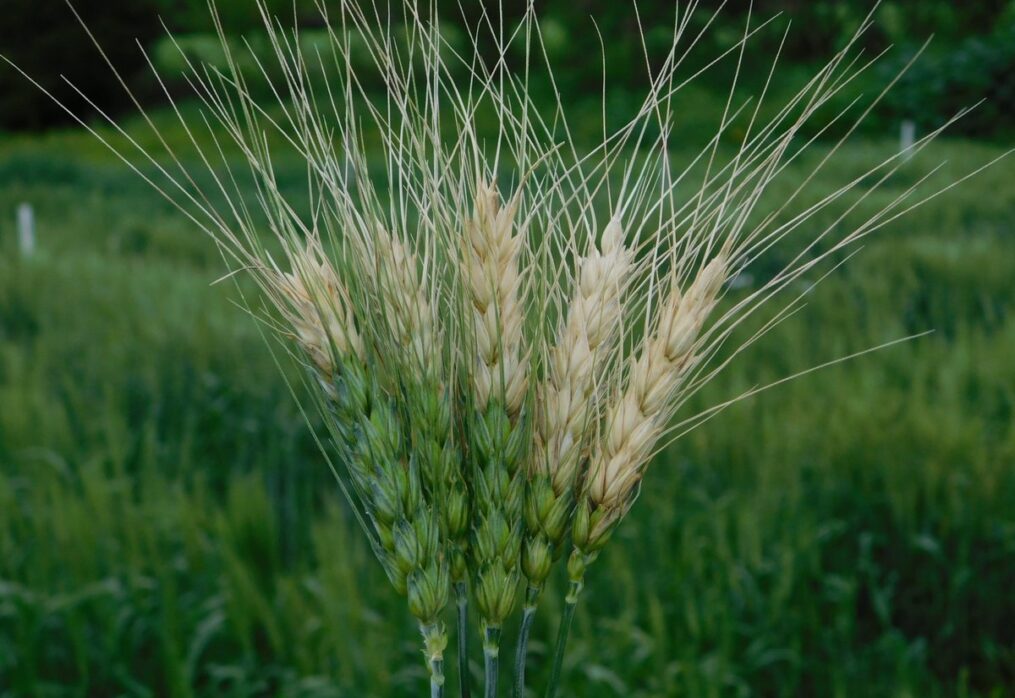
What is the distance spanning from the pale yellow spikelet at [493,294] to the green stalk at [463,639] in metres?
0.09

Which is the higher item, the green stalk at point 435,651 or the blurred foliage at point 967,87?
the blurred foliage at point 967,87

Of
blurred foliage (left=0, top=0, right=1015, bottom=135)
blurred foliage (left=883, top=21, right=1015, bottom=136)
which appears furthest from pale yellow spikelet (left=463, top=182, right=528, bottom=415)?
blurred foliage (left=0, top=0, right=1015, bottom=135)

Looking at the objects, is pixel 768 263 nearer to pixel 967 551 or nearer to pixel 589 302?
pixel 967 551

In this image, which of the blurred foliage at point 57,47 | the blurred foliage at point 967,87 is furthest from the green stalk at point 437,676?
the blurred foliage at point 57,47

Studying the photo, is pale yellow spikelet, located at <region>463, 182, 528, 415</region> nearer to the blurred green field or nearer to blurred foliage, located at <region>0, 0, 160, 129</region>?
the blurred green field

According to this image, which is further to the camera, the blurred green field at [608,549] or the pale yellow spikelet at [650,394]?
the blurred green field at [608,549]

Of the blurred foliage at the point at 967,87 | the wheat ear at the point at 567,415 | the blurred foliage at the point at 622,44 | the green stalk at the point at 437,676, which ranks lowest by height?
the green stalk at the point at 437,676

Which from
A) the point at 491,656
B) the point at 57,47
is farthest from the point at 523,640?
the point at 57,47

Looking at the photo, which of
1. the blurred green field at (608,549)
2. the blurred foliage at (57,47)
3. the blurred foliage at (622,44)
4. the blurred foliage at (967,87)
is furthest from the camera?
the blurred foliage at (57,47)

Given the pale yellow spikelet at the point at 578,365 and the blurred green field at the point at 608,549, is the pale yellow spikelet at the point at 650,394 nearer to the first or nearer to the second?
the pale yellow spikelet at the point at 578,365

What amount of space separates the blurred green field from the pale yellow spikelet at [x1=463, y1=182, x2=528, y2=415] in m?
1.44

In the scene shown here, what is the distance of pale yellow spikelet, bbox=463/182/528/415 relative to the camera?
441 mm

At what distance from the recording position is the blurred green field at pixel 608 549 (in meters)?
1.96

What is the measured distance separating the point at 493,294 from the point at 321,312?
0.25ft
